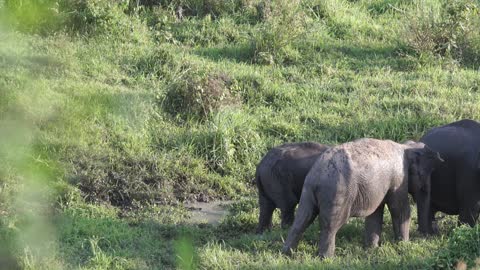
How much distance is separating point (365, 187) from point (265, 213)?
1.17 m

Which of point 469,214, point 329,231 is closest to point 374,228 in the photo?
point 329,231

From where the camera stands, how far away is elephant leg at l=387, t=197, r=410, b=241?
25.4ft

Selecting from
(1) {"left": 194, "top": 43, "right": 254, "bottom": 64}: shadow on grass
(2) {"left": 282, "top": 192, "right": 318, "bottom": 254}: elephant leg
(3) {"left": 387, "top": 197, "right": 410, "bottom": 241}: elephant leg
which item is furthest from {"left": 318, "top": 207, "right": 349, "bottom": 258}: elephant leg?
(1) {"left": 194, "top": 43, "right": 254, "bottom": 64}: shadow on grass

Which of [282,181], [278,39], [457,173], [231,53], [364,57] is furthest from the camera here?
[364,57]

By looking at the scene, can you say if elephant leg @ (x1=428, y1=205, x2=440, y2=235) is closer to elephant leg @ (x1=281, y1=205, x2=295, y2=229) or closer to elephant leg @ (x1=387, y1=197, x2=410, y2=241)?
elephant leg @ (x1=387, y1=197, x2=410, y2=241)

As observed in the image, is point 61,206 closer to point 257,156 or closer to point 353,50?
point 257,156

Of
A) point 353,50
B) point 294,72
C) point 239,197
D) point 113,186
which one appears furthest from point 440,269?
point 353,50

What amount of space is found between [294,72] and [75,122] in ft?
11.8

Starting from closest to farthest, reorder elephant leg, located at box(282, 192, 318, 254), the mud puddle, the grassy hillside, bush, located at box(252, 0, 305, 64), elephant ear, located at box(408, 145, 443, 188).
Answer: elephant leg, located at box(282, 192, 318, 254) < the grassy hillside < elephant ear, located at box(408, 145, 443, 188) < the mud puddle < bush, located at box(252, 0, 305, 64)

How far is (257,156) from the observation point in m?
9.71

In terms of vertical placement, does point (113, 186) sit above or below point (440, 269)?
below

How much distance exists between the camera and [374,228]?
7746 millimetres

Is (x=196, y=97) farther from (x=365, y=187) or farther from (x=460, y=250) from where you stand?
(x=460, y=250)

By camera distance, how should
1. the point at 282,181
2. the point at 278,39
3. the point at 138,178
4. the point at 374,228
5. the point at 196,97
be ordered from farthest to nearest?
the point at 278,39 → the point at 196,97 → the point at 138,178 → the point at 282,181 → the point at 374,228
